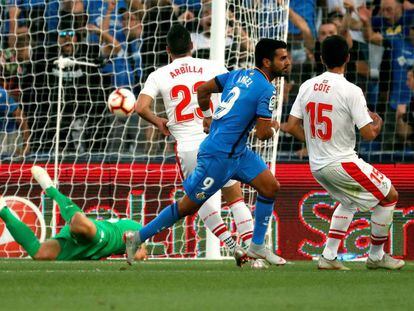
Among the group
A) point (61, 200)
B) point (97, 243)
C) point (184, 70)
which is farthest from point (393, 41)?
point (61, 200)

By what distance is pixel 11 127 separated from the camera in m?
14.1

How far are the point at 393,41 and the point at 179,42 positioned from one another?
5379 millimetres

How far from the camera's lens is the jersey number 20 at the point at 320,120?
9.01 m

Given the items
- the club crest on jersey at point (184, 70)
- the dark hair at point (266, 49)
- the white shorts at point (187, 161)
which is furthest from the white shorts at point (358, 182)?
the club crest on jersey at point (184, 70)

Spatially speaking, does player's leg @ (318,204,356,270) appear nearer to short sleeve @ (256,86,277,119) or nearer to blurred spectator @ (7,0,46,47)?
short sleeve @ (256,86,277,119)

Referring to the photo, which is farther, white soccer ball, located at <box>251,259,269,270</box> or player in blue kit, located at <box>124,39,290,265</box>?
white soccer ball, located at <box>251,259,269,270</box>

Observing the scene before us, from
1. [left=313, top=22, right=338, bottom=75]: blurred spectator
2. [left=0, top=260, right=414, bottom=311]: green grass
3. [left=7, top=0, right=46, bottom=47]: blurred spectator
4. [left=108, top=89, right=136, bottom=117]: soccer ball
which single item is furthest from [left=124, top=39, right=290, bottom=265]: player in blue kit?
[left=7, top=0, right=46, bottom=47]: blurred spectator

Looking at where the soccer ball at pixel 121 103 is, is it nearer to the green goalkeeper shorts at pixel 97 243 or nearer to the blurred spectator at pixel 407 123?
the green goalkeeper shorts at pixel 97 243

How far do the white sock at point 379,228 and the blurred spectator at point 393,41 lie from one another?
210 inches

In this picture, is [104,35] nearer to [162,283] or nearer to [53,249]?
[53,249]

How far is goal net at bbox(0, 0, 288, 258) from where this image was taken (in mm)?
12984

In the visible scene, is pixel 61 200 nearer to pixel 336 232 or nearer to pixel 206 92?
pixel 206 92

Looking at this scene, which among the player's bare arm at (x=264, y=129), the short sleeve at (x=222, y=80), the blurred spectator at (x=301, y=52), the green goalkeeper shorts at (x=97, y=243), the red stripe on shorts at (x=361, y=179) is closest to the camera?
the player's bare arm at (x=264, y=129)

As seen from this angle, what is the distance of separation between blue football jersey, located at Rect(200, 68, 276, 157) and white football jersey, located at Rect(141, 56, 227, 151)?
1.25 meters
